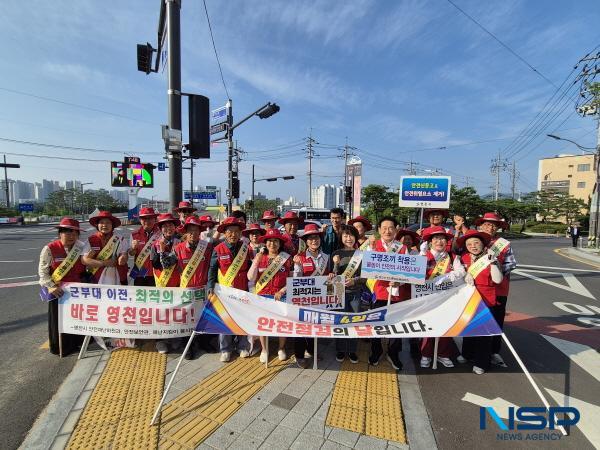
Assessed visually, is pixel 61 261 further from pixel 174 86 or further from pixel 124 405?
pixel 174 86

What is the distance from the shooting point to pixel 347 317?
3381mm

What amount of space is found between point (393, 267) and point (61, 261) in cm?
415

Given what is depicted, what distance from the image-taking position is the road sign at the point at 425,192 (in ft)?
35.6

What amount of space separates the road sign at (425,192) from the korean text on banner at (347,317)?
8.34 meters

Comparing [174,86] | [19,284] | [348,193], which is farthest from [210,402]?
[348,193]

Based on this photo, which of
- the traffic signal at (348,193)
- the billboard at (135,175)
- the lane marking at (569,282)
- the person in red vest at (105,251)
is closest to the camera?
the person in red vest at (105,251)

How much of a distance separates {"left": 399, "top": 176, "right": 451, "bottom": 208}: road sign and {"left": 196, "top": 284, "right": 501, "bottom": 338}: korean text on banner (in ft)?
27.4

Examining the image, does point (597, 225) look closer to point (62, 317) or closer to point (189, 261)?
point (189, 261)

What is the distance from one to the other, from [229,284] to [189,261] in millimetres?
623

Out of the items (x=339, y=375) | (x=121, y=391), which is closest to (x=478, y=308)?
(x=339, y=375)

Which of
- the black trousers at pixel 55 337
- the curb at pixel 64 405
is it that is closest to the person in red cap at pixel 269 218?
the curb at pixel 64 405

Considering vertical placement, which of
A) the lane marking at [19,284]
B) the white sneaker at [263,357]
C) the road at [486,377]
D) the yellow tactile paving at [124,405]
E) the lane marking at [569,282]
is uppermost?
the white sneaker at [263,357]

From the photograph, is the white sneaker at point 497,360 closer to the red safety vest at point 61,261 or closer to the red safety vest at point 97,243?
the red safety vest at point 97,243

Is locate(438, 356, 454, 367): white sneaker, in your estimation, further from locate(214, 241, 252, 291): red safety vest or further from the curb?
the curb
